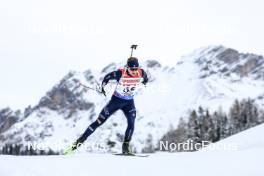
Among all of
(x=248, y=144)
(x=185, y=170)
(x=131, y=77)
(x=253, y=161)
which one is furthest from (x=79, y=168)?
(x=248, y=144)

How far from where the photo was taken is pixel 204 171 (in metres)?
10.6

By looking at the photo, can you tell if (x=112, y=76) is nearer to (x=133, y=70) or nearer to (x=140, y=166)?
(x=133, y=70)

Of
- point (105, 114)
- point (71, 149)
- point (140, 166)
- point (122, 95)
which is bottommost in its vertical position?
point (140, 166)

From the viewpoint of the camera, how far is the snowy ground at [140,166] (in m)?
10.1

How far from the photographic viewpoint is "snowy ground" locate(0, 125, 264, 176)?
10141 millimetres

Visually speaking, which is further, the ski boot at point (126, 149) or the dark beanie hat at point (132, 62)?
the ski boot at point (126, 149)

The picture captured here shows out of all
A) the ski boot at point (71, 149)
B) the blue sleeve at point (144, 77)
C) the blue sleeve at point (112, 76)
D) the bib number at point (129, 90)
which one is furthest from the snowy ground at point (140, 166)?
the blue sleeve at point (144, 77)

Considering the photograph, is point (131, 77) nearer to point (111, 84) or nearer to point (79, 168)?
point (111, 84)

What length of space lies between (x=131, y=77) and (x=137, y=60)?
48cm

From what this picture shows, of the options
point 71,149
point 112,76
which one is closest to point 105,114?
point 112,76

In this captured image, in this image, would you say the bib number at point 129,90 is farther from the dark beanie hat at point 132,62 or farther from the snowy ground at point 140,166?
the snowy ground at point 140,166

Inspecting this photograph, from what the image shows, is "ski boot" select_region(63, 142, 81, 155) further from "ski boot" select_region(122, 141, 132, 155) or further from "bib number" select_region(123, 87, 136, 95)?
"bib number" select_region(123, 87, 136, 95)

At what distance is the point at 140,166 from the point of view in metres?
11.0

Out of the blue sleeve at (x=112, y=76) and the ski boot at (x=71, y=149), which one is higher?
the blue sleeve at (x=112, y=76)
